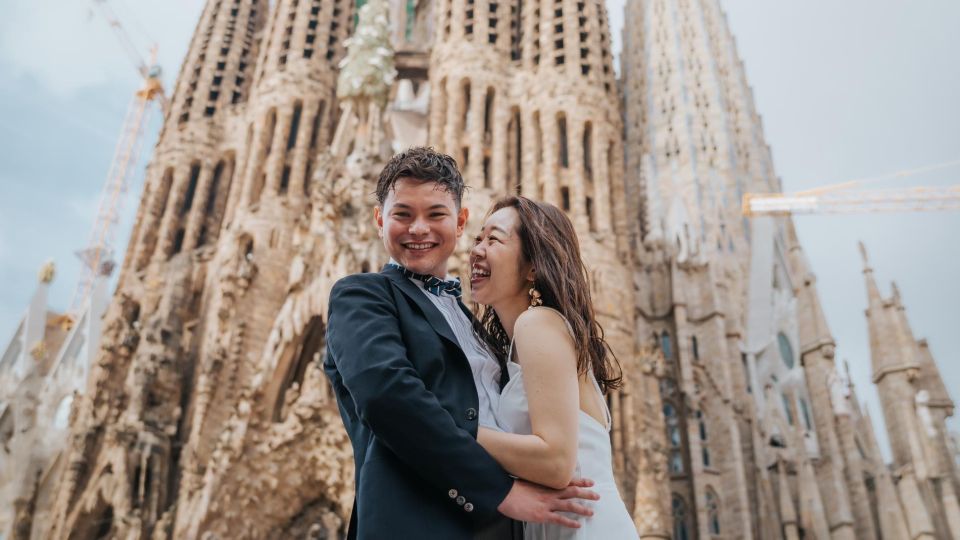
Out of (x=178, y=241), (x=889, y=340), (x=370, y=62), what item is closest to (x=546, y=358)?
(x=370, y=62)

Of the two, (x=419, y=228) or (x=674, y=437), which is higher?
(x=674, y=437)

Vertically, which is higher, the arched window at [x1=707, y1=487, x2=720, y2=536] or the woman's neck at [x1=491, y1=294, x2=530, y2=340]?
the arched window at [x1=707, y1=487, x2=720, y2=536]

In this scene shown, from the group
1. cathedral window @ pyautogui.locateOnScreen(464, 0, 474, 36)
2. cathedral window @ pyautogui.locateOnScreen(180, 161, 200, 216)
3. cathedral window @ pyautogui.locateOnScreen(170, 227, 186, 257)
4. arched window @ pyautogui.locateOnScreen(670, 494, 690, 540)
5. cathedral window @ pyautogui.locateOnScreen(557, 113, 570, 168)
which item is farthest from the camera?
cathedral window @ pyautogui.locateOnScreen(180, 161, 200, 216)

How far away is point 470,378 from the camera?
2143 millimetres

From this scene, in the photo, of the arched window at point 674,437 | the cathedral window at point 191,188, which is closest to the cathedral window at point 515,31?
the cathedral window at point 191,188

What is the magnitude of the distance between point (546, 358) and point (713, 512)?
1727cm

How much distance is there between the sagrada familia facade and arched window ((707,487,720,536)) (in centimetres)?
5

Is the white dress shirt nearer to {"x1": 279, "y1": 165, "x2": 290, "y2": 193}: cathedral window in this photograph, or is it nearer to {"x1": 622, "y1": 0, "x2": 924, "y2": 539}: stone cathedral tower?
{"x1": 622, "y1": 0, "x2": 924, "y2": 539}: stone cathedral tower

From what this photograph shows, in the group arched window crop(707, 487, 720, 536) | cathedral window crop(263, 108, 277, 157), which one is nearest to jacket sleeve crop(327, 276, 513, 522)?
arched window crop(707, 487, 720, 536)

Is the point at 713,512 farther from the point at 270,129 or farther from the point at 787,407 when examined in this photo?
the point at 270,129

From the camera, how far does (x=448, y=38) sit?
21.2 m

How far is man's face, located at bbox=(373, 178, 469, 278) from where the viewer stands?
2.36 metres

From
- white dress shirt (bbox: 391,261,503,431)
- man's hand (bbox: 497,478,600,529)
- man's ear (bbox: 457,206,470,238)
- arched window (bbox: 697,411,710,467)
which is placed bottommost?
man's hand (bbox: 497,478,600,529)

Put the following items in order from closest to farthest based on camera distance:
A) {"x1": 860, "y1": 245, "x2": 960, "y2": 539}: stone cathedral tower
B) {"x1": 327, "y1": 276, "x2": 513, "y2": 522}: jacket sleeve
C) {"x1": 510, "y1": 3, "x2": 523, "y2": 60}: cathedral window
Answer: {"x1": 327, "y1": 276, "x2": 513, "y2": 522}: jacket sleeve < {"x1": 860, "y1": 245, "x2": 960, "y2": 539}: stone cathedral tower < {"x1": 510, "y1": 3, "x2": 523, "y2": 60}: cathedral window
